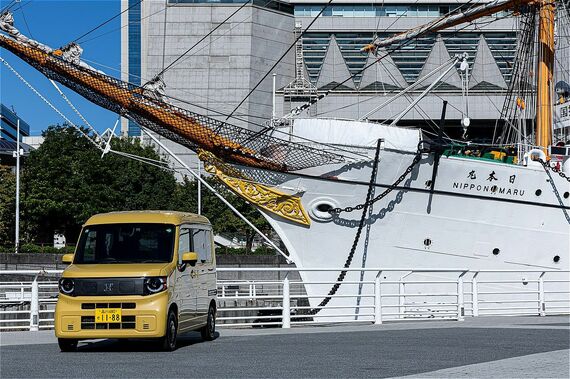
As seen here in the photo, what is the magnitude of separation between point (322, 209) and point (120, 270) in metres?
17.0

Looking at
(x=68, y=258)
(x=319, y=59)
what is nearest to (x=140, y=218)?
(x=68, y=258)

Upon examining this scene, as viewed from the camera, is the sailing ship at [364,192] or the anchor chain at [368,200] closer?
the anchor chain at [368,200]

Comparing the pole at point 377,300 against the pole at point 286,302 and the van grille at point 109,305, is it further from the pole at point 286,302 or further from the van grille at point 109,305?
the van grille at point 109,305

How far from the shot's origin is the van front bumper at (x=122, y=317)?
14.0m

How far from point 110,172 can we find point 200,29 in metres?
19.2

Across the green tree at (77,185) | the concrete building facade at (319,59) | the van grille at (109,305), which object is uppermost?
the concrete building facade at (319,59)

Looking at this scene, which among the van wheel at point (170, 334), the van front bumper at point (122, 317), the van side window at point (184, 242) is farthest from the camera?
the van side window at point (184, 242)

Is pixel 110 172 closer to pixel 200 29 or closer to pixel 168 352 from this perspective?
pixel 200 29

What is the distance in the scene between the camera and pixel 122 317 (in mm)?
14039

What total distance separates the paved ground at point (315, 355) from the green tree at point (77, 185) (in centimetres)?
4290

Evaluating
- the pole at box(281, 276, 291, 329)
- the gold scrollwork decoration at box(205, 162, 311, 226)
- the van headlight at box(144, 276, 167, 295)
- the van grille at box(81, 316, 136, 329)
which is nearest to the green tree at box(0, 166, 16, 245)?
the gold scrollwork decoration at box(205, 162, 311, 226)

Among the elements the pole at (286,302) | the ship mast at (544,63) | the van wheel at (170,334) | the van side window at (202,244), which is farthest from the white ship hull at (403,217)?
the van wheel at (170,334)

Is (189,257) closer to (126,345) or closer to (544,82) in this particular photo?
(126,345)

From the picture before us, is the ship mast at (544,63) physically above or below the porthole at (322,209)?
above
